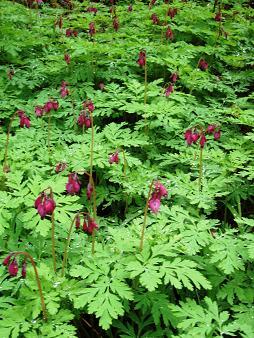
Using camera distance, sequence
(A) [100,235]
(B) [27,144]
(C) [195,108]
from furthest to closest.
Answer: (C) [195,108] < (B) [27,144] < (A) [100,235]

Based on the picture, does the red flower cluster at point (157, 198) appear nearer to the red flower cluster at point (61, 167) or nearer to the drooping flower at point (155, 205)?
the drooping flower at point (155, 205)

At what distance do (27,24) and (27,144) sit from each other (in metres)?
4.86

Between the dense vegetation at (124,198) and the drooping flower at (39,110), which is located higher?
the drooping flower at (39,110)

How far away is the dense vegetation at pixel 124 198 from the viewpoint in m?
2.81

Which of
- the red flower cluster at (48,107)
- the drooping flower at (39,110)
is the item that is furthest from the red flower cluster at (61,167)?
the drooping flower at (39,110)

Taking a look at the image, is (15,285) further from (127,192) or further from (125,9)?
(125,9)

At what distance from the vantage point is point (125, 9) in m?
8.84

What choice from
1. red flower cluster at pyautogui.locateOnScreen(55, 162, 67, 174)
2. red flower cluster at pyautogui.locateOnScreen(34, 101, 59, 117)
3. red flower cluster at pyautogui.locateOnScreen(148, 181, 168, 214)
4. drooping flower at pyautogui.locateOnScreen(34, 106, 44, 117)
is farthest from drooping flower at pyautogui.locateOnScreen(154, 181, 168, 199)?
drooping flower at pyautogui.locateOnScreen(34, 106, 44, 117)

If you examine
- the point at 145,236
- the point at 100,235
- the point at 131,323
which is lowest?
the point at 131,323

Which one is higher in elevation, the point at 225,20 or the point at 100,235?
the point at 225,20

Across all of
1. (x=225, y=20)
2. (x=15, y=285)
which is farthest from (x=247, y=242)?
(x=225, y=20)

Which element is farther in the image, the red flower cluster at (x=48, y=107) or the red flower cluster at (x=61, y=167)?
the red flower cluster at (x=48, y=107)

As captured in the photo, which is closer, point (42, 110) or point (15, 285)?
point (15, 285)

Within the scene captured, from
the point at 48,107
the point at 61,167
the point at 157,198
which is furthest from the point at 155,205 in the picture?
the point at 48,107
